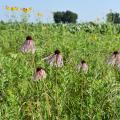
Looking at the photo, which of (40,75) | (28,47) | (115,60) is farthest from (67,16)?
(40,75)

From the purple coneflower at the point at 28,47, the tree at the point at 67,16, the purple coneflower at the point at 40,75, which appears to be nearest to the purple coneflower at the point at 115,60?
the purple coneflower at the point at 40,75

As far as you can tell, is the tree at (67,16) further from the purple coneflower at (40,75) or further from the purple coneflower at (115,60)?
the purple coneflower at (40,75)

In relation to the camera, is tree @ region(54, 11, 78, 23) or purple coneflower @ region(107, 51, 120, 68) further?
tree @ region(54, 11, 78, 23)

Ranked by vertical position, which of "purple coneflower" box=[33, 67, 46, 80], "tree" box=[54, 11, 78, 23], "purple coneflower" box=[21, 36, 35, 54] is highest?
"purple coneflower" box=[21, 36, 35, 54]

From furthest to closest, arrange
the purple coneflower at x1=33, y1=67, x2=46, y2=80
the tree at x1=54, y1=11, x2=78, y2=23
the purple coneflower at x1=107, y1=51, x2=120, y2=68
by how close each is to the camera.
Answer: the tree at x1=54, y1=11, x2=78, y2=23 < the purple coneflower at x1=107, y1=51, x2=120, y2=68 < the purple coneflower at x1=33, y1=67, x2=46, y2=80

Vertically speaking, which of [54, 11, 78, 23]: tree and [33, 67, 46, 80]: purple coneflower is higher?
[33, 67, 46, 80]: purple coneflower

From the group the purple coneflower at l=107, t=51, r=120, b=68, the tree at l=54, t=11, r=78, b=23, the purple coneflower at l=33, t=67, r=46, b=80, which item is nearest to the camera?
the purple coneflower at l=33, t=67, r=46, b=80

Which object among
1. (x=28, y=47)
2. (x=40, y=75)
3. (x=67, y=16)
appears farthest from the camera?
(x=67, y=16)

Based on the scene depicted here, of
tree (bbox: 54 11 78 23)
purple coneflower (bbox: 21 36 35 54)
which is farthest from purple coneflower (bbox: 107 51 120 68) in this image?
tree (bbox: 54 11 78 23)

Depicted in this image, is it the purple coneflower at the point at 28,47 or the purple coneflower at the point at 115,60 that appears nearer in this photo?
the purple coneflower at the point at 115,60

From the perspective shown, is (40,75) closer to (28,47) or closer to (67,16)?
(28,47)

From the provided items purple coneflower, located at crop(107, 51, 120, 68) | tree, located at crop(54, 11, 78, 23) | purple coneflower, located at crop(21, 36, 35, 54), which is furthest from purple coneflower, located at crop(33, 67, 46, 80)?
tree, located at crop(54, 11, 78, 23)

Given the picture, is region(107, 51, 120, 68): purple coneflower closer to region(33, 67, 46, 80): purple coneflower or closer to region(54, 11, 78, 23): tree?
region(33, 67, 46, 80): purple coneflower

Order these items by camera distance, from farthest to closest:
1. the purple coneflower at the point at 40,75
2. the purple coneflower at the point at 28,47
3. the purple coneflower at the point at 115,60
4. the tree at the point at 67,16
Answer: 1. the tree at the point at 67,16
2. the purple coneflower at the point at 28,47
3. the purple coneflower at the point at 115,60
4. the purple coneflower at the point at 40,75
